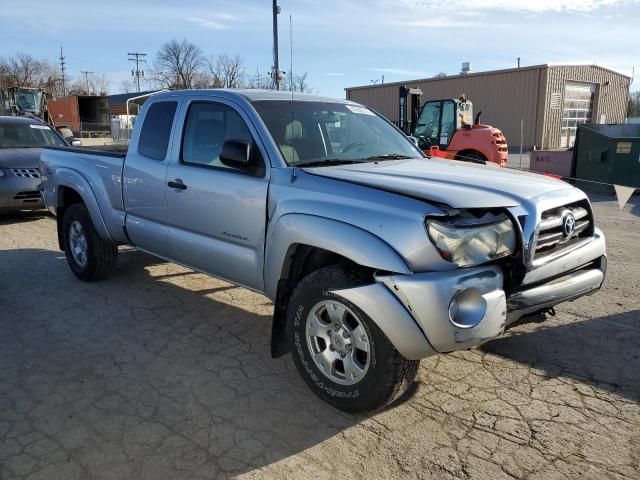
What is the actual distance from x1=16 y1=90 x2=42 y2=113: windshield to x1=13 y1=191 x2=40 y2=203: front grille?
2769 cm

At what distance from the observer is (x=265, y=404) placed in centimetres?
332

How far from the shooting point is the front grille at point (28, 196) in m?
8.95

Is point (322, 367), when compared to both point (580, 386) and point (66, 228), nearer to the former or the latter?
point (580, 386)

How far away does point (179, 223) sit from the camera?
435 cm

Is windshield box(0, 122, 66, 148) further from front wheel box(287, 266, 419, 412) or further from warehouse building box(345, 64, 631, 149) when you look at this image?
warehouse building box(345, 64, 631, 149)

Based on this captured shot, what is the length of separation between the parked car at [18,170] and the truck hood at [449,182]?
7.34 m

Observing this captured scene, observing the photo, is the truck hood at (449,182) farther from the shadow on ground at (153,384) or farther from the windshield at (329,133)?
the shadow on ground at (153,384)

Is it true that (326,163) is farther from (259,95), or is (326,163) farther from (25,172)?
(25,172)

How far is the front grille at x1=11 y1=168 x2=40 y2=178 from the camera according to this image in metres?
8.96

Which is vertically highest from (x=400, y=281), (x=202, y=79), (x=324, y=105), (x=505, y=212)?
(x=202, y=79)

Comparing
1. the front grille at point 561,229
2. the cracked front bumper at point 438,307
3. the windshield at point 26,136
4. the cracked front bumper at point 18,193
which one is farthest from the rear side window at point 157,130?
the windshield at point 26,136

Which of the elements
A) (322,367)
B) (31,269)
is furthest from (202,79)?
(322,367)

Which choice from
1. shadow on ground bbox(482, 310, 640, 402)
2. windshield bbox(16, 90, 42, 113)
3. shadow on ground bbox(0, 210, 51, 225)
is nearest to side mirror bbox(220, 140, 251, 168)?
shadow on ground bbox(482, 310, 640, 402)

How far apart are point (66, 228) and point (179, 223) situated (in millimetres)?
2384
